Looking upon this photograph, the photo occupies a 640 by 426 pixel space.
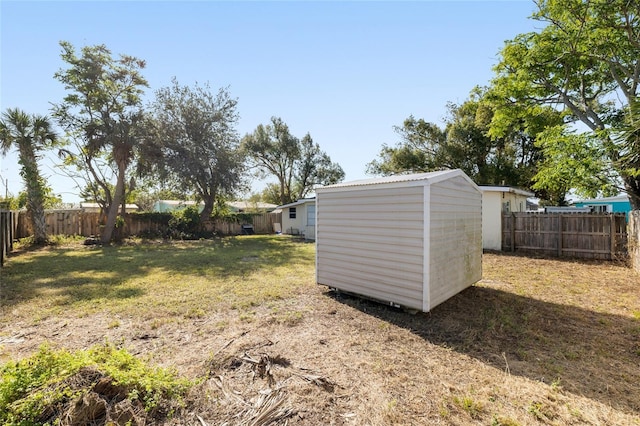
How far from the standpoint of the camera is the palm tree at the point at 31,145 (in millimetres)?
10953

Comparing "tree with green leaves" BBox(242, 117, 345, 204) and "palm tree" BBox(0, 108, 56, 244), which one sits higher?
"tree with green leaves" BBox(242, 117, 345, 204)

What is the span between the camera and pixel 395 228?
4.50 m

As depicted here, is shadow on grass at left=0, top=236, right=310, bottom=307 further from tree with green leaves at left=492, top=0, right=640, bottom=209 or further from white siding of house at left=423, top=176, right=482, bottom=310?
tree with green leaves at left=492, top=0, right=640, bottom=209

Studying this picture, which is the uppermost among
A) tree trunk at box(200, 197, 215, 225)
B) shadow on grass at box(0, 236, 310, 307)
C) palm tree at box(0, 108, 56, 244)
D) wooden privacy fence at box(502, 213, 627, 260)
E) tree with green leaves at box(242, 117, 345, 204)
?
tree with green leaves at box(242, 117, 345, 204)

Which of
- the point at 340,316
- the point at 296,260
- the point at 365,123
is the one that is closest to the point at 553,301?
the point at 340,316

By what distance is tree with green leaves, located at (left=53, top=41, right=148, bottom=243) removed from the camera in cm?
1305

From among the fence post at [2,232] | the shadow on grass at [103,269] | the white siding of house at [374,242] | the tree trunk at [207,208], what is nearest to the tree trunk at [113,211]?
the shadow on grass at [103,269]

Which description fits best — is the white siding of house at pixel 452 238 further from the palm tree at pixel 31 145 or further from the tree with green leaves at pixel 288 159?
the tree with green leaves at pixel 288 159

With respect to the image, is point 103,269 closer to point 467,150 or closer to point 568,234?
point 568,234

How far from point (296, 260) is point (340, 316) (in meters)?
5.10

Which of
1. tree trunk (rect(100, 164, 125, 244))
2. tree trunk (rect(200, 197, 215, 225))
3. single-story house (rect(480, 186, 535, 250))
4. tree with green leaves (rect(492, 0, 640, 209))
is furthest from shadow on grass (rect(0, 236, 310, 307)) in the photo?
tree with green leaves (rect(492, 0, 640, 209))

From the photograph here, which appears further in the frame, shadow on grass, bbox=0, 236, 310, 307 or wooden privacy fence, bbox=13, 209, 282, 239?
wooden privacy fence, bbox=13, 209, 282, 239

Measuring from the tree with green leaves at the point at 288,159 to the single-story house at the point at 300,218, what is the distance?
7404mm

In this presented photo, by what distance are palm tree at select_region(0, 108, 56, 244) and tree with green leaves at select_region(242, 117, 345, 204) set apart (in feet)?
45.7
